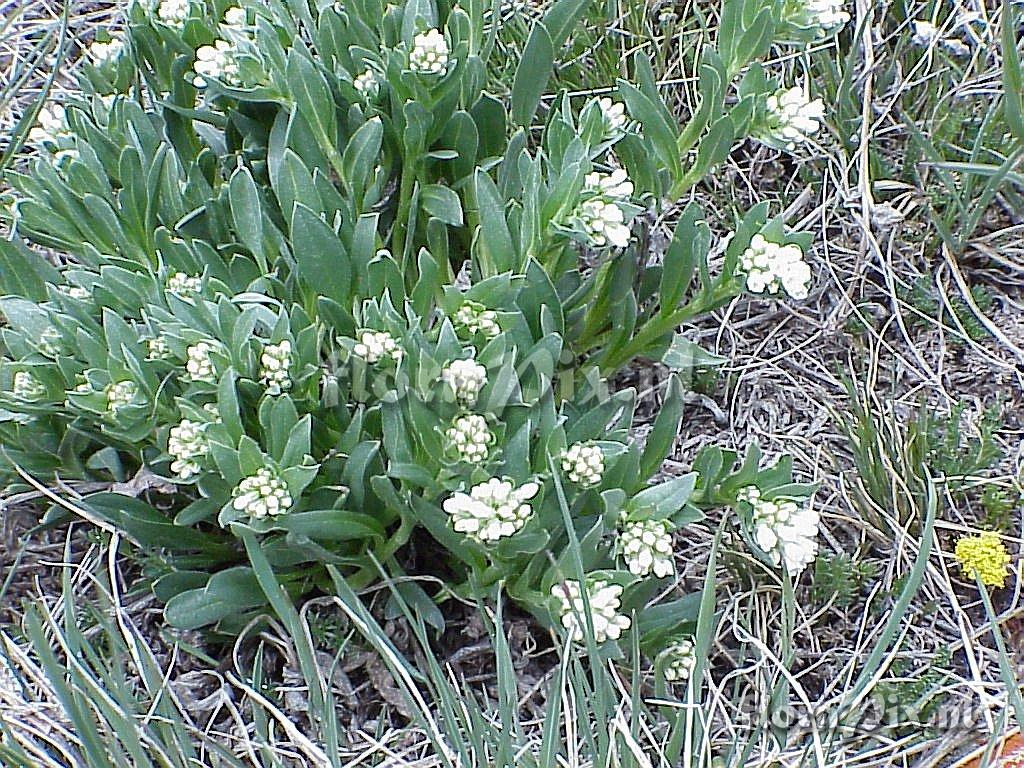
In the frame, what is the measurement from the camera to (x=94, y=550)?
171cm

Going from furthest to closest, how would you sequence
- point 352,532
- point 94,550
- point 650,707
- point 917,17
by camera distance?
point 917,17
point 94,550
point 650,707
point 352,532

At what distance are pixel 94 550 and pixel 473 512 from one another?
0.79 m

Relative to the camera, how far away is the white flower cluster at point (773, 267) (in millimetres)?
1464

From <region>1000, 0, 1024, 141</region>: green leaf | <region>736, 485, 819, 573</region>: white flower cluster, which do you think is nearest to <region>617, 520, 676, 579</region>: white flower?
<region>736, 485, 819, 573</region>: white flower cluster

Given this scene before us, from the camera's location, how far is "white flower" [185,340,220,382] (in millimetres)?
1319

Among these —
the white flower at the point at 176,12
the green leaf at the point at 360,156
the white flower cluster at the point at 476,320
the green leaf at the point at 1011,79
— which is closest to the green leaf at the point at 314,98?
the green leaf at the point at 360,156

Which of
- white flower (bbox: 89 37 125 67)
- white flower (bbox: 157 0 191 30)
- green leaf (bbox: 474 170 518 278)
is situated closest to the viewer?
green leaf (bbox: 474 170 518 278)

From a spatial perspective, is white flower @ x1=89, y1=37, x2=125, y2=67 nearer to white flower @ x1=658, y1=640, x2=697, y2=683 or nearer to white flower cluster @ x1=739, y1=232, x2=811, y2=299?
white flower cluster @ x1=739, y1=232, x2=811, y2=299

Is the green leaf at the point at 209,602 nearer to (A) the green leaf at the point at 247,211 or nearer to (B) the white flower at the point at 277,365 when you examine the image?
(B) the white flower at the point at 277,365

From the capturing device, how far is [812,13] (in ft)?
5.13

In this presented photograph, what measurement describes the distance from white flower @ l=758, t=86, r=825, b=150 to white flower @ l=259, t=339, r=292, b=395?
2.51 feet

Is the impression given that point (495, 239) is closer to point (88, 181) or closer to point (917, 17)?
point (88, 181)

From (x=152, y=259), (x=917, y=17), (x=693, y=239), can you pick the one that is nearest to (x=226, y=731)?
(x=152, y=259)

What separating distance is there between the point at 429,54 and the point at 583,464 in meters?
0.61
